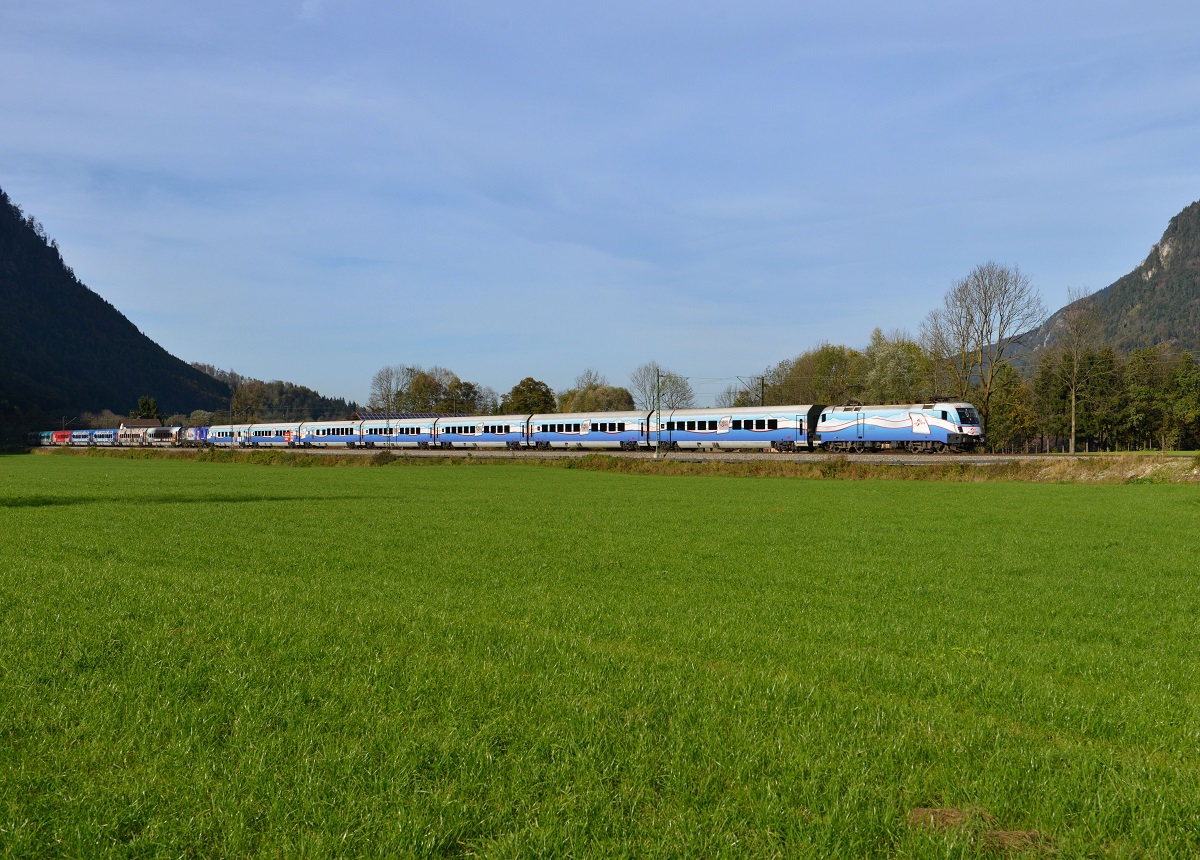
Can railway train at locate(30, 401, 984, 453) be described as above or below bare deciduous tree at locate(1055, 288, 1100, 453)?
below

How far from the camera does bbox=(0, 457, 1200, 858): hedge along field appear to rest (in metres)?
4.61

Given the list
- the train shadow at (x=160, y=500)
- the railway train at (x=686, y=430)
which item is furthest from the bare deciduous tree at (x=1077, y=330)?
the train shadow at (x=160, y=500)

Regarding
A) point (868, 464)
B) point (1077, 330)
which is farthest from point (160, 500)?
point (1077, 330)

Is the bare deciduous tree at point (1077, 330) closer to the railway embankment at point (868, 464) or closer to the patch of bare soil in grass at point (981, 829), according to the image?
the railway embankment at point (868, 464)

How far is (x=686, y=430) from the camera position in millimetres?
66250

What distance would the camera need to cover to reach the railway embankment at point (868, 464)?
41.9 m

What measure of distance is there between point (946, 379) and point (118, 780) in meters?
83.4

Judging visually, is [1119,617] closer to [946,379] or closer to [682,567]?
[682,567]

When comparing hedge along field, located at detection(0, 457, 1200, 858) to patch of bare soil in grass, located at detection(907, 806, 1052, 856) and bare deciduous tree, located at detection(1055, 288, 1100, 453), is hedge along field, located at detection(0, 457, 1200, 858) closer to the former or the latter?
patch of bare soil in grass, located at detection(907, 806, 1052, 856)

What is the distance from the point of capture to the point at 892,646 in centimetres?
923

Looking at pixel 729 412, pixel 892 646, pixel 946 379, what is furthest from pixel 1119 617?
pixel 946 379

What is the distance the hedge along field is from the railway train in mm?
41397

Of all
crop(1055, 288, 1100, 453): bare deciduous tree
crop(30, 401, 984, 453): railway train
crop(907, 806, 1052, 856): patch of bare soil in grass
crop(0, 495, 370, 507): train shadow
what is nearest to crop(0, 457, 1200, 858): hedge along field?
crop(907, 806, 1052, 856): patch of bare soil in grass

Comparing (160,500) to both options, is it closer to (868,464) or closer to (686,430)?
(868,464)
